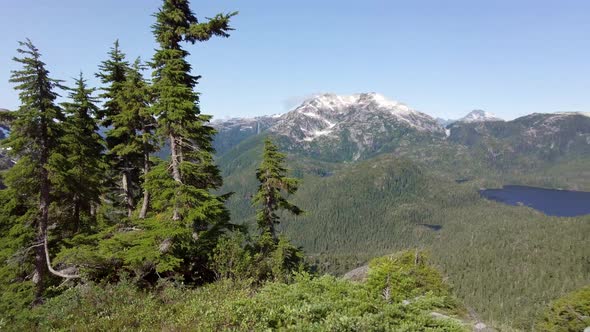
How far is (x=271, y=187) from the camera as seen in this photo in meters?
31.0

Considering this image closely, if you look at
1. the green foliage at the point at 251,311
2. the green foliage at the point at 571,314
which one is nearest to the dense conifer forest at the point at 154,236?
the green foliage at the point at 251,311

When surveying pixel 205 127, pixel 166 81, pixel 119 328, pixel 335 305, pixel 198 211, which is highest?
pixel 166 81

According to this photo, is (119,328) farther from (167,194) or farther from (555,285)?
(555,285)

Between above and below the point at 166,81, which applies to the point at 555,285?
below

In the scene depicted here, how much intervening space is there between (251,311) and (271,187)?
2233 cm

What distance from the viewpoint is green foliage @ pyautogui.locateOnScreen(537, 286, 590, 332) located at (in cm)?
4326

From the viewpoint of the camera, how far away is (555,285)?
542ft

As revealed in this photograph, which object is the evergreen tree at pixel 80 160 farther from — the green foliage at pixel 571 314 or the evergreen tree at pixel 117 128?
the green foliage at pixel 571 314

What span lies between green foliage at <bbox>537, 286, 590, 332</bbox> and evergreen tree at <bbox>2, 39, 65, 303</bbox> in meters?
56.1

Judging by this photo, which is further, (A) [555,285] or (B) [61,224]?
(A) [555,285]

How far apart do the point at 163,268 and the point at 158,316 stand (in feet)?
15.7

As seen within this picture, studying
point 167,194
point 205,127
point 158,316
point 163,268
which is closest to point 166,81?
point 205,127

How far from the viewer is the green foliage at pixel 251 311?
8469 mm

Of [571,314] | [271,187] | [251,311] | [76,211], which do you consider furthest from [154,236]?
[571,314]
